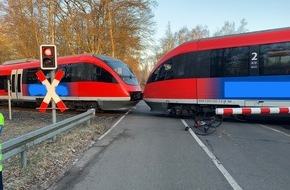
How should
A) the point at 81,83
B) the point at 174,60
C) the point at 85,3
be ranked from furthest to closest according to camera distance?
1. the point at 85,3
2. the point at 81,83
3. the point at 174,60

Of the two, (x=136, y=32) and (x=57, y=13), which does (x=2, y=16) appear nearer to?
(x=57, y=13)

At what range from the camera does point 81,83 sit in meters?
18.0

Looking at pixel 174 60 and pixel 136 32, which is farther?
pixel 136 32

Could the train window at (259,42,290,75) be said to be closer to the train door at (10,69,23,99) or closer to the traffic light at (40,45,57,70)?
the traffic light at (40,45,57,70)

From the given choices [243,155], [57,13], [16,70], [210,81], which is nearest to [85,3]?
[57,13]

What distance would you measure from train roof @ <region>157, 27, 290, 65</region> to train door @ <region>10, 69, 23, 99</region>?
11.5m

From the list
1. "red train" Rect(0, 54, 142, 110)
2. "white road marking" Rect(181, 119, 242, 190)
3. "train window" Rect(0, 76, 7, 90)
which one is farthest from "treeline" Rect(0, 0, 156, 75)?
"white road marking" Rect(181, 119, 242, 190)

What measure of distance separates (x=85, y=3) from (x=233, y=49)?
19020 millimetres

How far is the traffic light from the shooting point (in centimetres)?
908

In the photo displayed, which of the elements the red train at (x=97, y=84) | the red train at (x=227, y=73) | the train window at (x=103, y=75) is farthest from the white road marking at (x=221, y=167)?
the train window at (x=103, y=75)

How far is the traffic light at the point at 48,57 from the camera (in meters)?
9.08

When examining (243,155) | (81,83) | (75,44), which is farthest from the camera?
(75,44)

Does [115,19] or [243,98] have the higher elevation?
[115,19]

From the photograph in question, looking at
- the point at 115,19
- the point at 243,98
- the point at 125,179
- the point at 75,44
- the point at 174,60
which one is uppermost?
the point at 115,19
